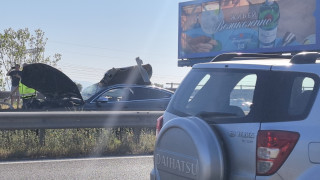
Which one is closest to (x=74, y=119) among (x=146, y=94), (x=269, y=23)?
(x=146, y=94)

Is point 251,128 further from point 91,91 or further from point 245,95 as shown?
point 91,91

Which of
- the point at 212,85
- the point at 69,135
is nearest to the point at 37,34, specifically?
the point at 69,135

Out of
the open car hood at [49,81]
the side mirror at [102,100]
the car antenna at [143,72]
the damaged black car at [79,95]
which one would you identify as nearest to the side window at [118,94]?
the damaged black car at [79,95]

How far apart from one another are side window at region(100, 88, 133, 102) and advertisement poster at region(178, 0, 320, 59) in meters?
22.0

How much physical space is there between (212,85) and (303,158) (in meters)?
1.20

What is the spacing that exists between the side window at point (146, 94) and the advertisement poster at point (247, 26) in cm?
2132

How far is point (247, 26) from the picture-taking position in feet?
115

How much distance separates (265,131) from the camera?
325 cm

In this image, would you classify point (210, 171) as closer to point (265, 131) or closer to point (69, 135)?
point (265, 131)

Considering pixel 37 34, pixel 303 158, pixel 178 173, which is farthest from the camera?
pixel 37 34

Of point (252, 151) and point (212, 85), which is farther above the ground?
point (212, 85)

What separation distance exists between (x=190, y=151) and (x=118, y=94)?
8.50 meters

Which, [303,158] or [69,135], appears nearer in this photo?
[303,158]

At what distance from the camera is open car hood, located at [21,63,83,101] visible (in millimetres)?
→ 10984
